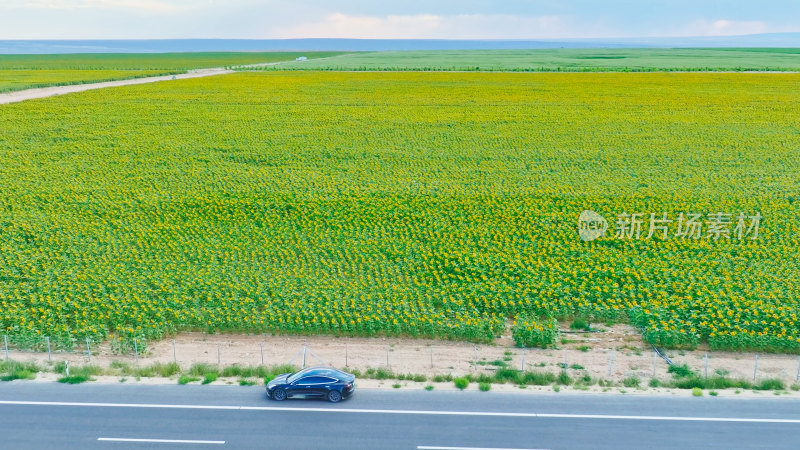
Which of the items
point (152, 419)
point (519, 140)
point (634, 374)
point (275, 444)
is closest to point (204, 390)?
point (152, 419)

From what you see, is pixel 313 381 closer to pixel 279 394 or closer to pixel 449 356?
pixel 279 394

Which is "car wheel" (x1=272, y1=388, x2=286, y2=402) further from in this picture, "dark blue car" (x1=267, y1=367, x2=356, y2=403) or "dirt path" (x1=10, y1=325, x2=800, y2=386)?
"dirt path" (x1=10, y1=325, x2=800, y2=386)

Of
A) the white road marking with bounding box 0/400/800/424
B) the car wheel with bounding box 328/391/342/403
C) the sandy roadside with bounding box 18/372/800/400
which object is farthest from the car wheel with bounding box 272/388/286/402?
the car wheel with bounding box 328/391/342/403

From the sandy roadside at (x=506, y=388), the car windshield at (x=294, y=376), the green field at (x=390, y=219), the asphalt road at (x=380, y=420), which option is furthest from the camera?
the green field at (x=390, y=219)

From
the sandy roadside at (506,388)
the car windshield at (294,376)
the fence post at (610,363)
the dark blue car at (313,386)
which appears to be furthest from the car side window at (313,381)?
the fence post at (610,363)

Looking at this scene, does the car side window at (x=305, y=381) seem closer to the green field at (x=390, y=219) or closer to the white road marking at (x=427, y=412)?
the white road marking at (x=427, y=412)

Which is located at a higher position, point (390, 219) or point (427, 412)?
point (390, 219)

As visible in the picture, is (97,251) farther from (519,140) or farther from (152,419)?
(519,140)

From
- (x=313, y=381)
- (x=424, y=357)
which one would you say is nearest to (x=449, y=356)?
(x=424, y=357)
